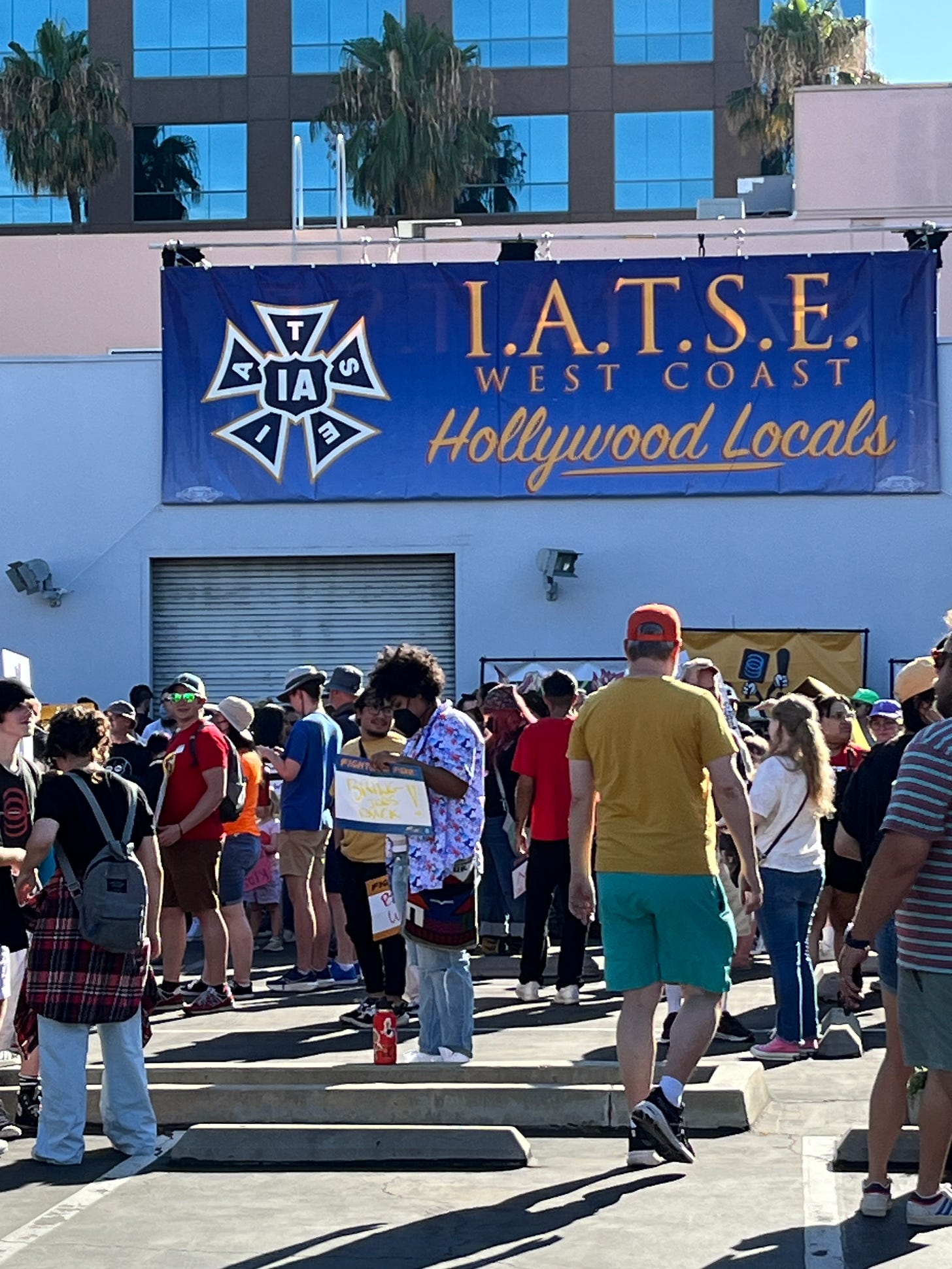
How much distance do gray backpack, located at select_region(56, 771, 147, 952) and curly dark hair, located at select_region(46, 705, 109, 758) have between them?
0.36 feet

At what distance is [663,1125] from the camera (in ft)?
21.1

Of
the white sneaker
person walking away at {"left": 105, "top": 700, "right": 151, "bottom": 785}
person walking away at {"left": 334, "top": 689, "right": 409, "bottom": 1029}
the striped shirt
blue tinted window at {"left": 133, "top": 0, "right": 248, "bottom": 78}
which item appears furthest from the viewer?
blue tinted window at {"left": 133, "top": 0, "right": 248, "bottom": 78}

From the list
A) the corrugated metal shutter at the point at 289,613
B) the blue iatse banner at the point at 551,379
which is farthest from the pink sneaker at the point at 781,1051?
the corrugated metal shutter at the point at 289,613

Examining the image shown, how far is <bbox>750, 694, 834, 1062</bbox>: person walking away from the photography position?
8812 mm

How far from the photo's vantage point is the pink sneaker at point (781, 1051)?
8.74 meters

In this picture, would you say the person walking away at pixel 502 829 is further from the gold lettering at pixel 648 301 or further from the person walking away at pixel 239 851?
the gold lettering at pixel 648 301

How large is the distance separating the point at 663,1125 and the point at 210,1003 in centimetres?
426

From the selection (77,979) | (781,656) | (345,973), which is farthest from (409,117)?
(77,979)

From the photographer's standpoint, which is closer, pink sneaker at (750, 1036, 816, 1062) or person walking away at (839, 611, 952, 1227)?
person walking away at (839, 611, 952, 1227)

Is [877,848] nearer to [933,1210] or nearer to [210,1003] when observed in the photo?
[933,1210]

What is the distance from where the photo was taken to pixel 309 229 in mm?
28969

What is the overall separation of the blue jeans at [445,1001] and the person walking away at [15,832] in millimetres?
1594

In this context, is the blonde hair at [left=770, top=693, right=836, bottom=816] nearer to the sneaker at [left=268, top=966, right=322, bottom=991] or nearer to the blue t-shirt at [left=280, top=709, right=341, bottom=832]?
the blue t-shirt at [left=280, top=709, right=341, bottom=832]

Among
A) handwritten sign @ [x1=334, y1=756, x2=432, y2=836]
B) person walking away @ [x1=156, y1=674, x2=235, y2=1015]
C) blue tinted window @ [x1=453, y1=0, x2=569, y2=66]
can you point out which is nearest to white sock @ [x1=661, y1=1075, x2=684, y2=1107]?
handwritten sign @ [x1=334, y1=756, x2=432, y2=836]
